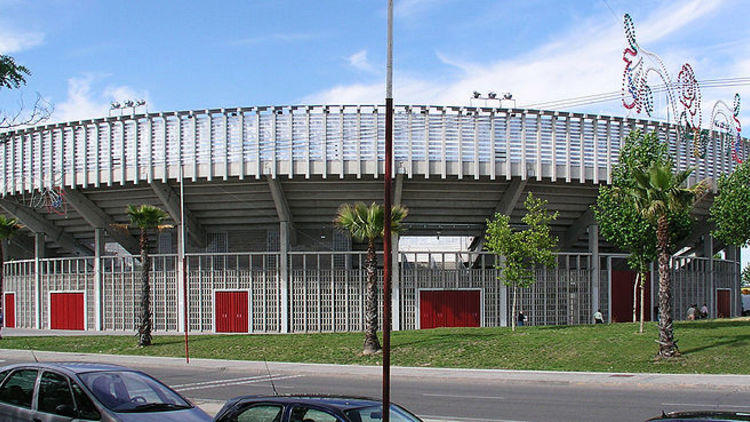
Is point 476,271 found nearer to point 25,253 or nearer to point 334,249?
point 334,249

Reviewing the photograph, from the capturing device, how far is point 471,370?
25.6 m

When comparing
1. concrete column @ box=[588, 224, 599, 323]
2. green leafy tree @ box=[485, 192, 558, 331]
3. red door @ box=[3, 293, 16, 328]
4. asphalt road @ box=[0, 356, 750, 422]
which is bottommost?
red door @ box=[3, 293, 16, 328]

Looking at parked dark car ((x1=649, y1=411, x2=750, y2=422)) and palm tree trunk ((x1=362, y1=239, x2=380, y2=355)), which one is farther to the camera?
palm tree trunk ((x1=362, y1=239, x2=380, y2=355))

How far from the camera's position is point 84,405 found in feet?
32.5

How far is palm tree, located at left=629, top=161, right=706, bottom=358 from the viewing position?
24859mm

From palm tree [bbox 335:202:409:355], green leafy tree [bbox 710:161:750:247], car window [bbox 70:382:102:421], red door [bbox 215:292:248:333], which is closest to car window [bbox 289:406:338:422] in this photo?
car window [bbox 70:382:102:421]

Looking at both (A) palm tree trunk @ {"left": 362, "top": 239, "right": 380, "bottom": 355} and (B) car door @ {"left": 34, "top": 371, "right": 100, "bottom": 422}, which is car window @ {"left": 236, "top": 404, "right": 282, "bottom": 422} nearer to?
(B) car door @ {"left": 34, "top": 371, "right": 100, "bottom": 422}

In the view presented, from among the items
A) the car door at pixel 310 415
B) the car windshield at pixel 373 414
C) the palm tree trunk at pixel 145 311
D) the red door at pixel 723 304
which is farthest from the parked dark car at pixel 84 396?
the red door at pixel 723 304

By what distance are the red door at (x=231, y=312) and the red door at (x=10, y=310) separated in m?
16.7

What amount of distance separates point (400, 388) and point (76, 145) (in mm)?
26761

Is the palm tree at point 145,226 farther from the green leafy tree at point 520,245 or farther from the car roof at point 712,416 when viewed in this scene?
the car roof at point 712,416

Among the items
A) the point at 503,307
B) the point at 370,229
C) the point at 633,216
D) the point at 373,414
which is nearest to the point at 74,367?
the point at 373,414

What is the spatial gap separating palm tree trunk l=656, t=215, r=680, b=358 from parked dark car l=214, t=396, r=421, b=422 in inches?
697

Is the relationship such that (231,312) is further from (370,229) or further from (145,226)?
(370,229)
